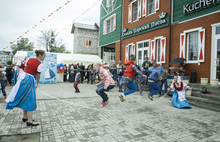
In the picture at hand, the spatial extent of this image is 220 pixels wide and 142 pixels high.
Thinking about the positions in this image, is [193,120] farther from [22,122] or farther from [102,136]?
[22,122]

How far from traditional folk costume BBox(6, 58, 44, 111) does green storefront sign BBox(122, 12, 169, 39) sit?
1085 centimetres

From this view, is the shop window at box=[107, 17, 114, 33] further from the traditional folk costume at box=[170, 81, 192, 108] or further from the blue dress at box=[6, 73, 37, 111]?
the blue dress at box=[6, 73, 37, 111]

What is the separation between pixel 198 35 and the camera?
1021cm

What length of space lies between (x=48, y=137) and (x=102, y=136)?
1.14 meters

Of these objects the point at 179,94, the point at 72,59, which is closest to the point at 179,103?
the point at 179,94

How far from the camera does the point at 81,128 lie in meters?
4.12

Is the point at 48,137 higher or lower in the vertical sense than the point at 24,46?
lower

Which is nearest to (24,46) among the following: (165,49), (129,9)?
(129,9)

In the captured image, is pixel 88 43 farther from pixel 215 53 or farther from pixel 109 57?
pixel 215 53

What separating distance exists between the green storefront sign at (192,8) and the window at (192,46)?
115 centimetres

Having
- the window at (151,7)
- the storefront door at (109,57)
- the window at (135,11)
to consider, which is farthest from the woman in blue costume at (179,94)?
the storefront door at (109,57)

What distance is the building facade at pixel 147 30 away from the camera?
12641 mm

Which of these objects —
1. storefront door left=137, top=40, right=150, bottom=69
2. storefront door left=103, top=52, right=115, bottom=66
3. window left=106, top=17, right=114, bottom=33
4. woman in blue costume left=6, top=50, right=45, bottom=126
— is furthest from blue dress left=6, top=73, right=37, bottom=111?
storefront door left=103, top=52, right=115, bottom=66

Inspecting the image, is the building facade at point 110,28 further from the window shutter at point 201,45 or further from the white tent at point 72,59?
the window shutter at point 201,45
